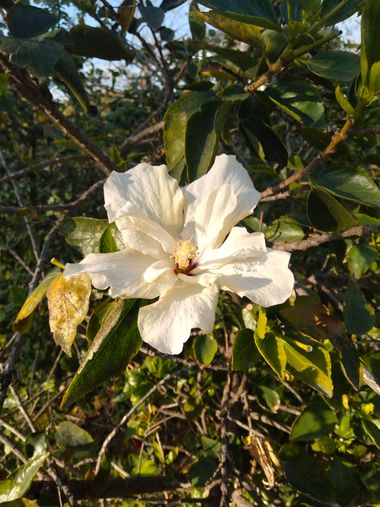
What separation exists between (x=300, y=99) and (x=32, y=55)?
2.36 ft

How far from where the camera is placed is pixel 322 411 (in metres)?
1.36

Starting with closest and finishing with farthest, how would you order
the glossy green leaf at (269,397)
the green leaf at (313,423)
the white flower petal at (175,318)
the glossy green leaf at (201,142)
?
the white flower petal at (175,318) → the glossy green leaf at (201,142) → the green leaf at (313,423) → the glossy green leaf at (269,397)

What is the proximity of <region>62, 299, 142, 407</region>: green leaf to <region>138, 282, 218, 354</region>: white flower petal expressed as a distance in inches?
2.8

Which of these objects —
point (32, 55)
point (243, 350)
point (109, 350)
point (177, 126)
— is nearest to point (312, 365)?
point (243, 350)

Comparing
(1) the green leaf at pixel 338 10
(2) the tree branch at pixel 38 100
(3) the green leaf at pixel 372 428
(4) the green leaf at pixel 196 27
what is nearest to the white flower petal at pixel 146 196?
(2) the tree branch at pixel 38 100

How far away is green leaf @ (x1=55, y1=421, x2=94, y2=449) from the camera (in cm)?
148

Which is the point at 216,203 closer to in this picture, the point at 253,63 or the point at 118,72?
the point at 253,63

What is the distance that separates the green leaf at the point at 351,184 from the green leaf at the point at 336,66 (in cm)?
23

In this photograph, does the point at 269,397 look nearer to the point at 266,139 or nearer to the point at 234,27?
the point at 266,139

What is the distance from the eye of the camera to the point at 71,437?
4.90ft

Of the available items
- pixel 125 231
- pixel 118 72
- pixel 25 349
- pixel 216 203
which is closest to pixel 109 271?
pixel 125 231

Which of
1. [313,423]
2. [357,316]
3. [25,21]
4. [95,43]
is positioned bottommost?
[313,423]

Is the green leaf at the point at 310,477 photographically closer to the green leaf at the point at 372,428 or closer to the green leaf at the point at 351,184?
the green leaf at the point at 372,428

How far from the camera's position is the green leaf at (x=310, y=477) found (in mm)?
1278
